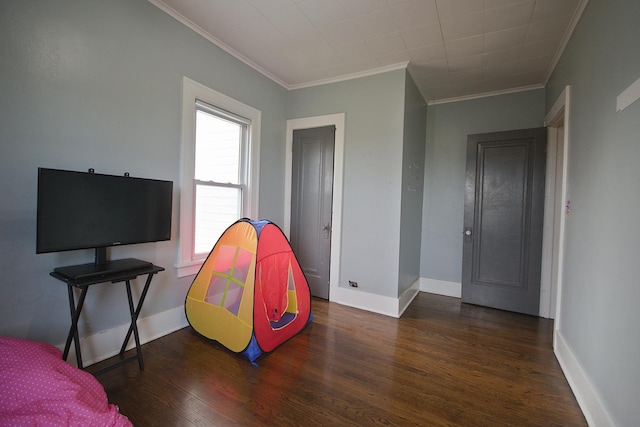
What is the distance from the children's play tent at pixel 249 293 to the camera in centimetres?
217

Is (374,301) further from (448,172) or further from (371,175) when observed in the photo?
(448,172)

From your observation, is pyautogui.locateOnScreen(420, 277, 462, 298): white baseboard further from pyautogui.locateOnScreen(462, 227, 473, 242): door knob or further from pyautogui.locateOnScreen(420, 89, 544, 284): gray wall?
pyautogui.locateOnScreen(462, 227, 473, 242): door knob

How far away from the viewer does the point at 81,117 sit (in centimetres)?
190

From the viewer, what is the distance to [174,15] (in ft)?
7.80

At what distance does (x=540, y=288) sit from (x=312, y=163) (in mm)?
3120

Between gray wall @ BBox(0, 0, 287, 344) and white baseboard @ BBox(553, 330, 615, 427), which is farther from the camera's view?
gray wall @ BBox(0, 0, 287, 344)

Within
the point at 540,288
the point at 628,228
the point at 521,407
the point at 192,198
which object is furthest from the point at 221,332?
the point at 540,288

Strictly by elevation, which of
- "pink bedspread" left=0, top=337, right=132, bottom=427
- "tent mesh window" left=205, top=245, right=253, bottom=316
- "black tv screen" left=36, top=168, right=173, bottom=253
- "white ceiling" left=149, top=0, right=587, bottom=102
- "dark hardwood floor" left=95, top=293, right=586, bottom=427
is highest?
"white ceiling" left=149, top=0, right=587, bottom=102

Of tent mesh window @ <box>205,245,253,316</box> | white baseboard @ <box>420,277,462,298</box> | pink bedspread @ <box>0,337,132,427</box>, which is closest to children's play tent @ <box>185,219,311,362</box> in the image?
tent mesh window @ <box>205,245,253,316</box>

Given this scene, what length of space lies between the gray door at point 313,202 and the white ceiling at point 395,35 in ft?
2.63

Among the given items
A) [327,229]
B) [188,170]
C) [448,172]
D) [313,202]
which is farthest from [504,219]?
[188,170]

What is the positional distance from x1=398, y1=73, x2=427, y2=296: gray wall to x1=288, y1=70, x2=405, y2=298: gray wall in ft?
0.36

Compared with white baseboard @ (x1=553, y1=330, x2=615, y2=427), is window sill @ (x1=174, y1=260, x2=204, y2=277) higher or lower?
higher

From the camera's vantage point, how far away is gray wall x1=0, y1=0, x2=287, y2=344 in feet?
5.39
